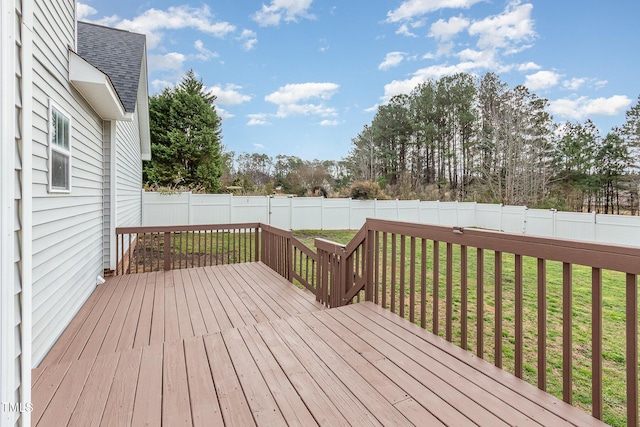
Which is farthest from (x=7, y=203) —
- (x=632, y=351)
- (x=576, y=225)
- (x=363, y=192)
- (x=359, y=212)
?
(x=576, y=225)

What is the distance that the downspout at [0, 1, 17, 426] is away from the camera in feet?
3.22

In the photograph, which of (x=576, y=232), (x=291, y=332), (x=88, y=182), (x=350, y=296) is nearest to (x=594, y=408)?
(x=291, y=332)

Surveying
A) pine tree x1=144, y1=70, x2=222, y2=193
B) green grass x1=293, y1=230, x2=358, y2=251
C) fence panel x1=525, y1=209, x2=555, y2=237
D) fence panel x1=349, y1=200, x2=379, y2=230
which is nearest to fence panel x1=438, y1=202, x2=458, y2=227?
fence panel x1=525, y1=209, x2=555, y2=237

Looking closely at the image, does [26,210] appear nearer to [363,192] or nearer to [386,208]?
[363,192]

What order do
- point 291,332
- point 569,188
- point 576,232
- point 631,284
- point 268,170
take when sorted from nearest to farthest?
1. point 631,284
2. point 291,332
3. point 576,232
4. point 569,188
5. point 268,170

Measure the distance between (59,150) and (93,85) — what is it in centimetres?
Answer: 104

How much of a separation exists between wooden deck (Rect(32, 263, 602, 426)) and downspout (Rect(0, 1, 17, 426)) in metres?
0.68

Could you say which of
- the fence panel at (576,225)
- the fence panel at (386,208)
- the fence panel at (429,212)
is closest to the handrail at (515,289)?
the fence panel at (576,225)

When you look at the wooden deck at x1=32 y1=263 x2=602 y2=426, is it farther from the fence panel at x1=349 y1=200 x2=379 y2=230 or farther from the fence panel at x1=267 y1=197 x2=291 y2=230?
the fence panel at x1=349 y1=200 x2=379 y2=230

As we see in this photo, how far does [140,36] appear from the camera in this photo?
698cm

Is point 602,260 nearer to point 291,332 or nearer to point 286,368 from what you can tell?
point 286,368

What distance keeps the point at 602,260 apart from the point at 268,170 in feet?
111

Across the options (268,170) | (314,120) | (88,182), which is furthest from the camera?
(268,170)

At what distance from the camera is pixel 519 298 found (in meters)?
1.71
